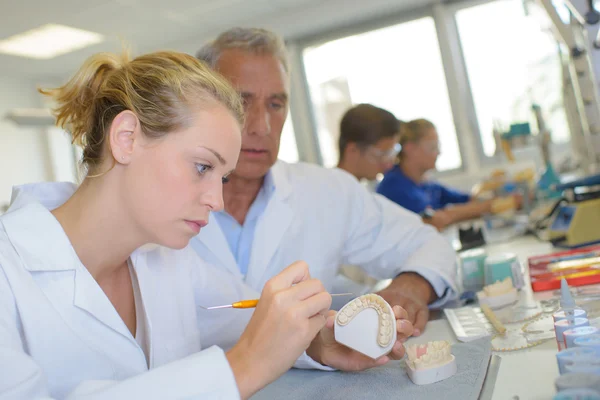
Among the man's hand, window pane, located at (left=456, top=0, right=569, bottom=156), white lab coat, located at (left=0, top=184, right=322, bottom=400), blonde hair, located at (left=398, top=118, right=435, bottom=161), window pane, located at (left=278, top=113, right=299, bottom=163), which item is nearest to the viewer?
white lab coat, located at (left=0, top=184, right=322, bottom=400)

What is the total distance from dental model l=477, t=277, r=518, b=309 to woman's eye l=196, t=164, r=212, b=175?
892 millimetres

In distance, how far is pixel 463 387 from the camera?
1075 mm

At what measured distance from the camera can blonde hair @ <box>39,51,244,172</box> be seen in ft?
4.31

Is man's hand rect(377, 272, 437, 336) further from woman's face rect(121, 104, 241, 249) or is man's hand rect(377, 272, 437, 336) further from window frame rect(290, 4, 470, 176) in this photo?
window frame rect(290, 4, 470, 176)

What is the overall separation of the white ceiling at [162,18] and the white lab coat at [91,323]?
13.0 feet

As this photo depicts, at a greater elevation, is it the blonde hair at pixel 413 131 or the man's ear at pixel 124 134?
the blonde hair at pixel 413 131

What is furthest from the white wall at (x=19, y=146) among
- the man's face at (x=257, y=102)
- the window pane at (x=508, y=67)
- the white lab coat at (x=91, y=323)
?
the white lab coat at (x=91, y=323)

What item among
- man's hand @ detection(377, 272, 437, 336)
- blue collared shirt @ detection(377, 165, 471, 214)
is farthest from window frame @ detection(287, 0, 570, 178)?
man's hand @ detection(377, 272, 437, 336)

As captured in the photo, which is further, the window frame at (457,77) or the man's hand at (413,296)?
the window frame at (457,77)

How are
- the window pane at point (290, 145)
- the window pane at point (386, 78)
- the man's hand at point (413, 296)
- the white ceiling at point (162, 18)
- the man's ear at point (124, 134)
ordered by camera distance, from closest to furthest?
the man's ear at point (124, 134)
the man's hand at point (413, 296)
the white ceiling at point (162, 18)
the window pane at point (386, 78)
the window pane at point (290, 145)

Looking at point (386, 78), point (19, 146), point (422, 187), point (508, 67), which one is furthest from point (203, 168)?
point (19, 146)

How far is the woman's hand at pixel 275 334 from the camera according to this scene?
1023 millimetres

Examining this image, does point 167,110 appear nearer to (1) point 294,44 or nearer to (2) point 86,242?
(2) point 86,242

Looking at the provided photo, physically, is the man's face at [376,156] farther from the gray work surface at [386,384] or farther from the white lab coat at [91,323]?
the gray work surface at [386,384]
